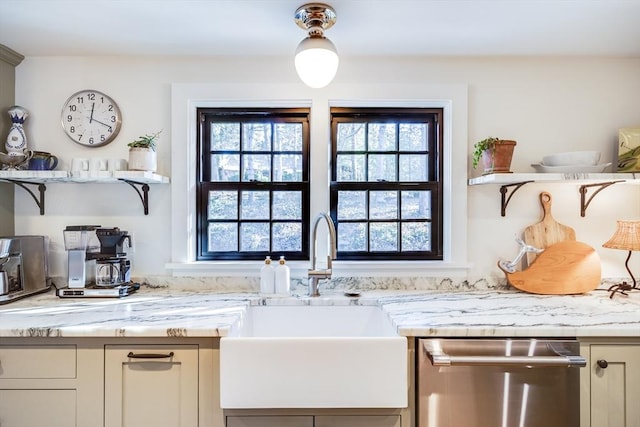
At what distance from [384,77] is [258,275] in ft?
4.28

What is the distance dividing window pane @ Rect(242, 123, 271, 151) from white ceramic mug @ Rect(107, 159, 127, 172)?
24.9 inches

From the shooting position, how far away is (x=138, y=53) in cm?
209

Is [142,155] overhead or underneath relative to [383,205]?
overhead

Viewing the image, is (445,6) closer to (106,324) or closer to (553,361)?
(553,361)

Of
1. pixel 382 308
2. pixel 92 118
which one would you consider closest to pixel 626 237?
pixel 382 308

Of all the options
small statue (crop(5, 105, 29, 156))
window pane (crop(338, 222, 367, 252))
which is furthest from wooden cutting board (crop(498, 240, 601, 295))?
small statue (crop(5, 105, 29, 156))

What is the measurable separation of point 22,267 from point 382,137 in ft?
→ 6.55

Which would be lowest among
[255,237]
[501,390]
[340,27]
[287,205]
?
[501,390]

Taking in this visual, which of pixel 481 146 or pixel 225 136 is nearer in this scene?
pixel 481 146

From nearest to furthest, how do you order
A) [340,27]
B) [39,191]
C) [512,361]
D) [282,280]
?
[512,361] → [340,27] → [282,280] → [39,191]

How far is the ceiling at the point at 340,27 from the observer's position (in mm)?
1606

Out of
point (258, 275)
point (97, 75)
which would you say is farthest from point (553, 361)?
point (97, 75)

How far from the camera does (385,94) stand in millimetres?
2113

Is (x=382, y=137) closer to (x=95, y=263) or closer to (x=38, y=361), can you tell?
(x=95, y=263)
